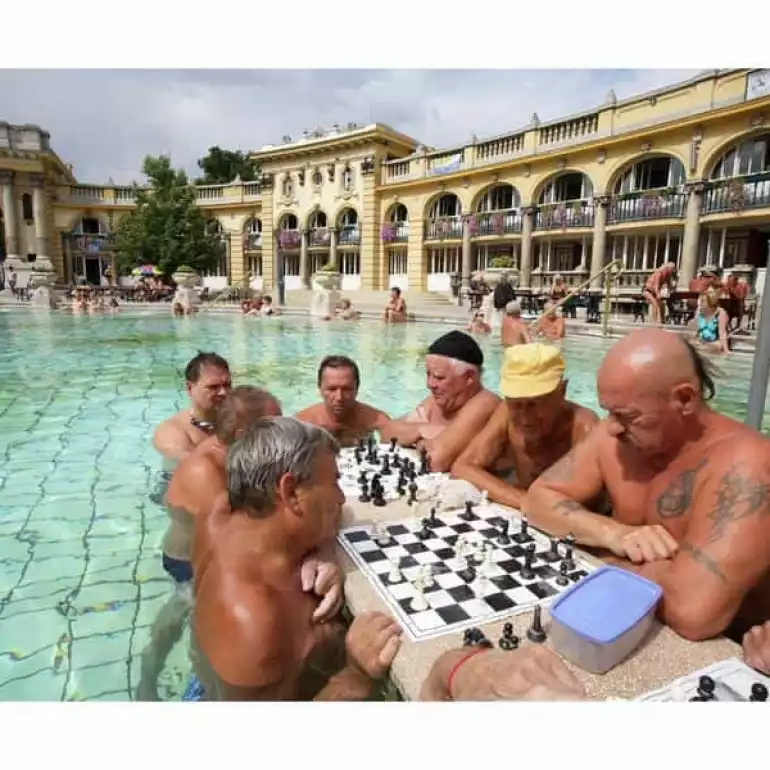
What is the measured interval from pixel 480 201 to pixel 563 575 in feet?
88.1

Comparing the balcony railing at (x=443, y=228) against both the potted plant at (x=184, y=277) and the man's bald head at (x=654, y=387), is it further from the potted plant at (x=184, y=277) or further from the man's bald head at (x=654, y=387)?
the man's bald head at (x=654, y=387)

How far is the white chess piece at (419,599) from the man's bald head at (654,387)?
3.32 ft

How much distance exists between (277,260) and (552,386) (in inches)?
1369

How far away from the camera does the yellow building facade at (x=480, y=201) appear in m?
19.2

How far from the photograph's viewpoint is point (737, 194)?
18.6 meters

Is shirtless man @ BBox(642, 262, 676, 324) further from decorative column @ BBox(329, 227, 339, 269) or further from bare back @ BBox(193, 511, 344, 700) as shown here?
decorative column @ BBox(329, 227, 339, 269)

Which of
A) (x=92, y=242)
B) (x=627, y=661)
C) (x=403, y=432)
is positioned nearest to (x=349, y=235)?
(x=92, y=242)

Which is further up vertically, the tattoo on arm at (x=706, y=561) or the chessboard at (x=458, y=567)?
the tattoo on arm at (x=706, y=561)

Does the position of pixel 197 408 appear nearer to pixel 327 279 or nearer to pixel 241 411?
pixel 241 411

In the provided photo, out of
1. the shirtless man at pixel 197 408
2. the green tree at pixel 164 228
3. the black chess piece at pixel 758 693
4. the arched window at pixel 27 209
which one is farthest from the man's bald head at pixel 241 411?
the arched window at pixel 27 209
